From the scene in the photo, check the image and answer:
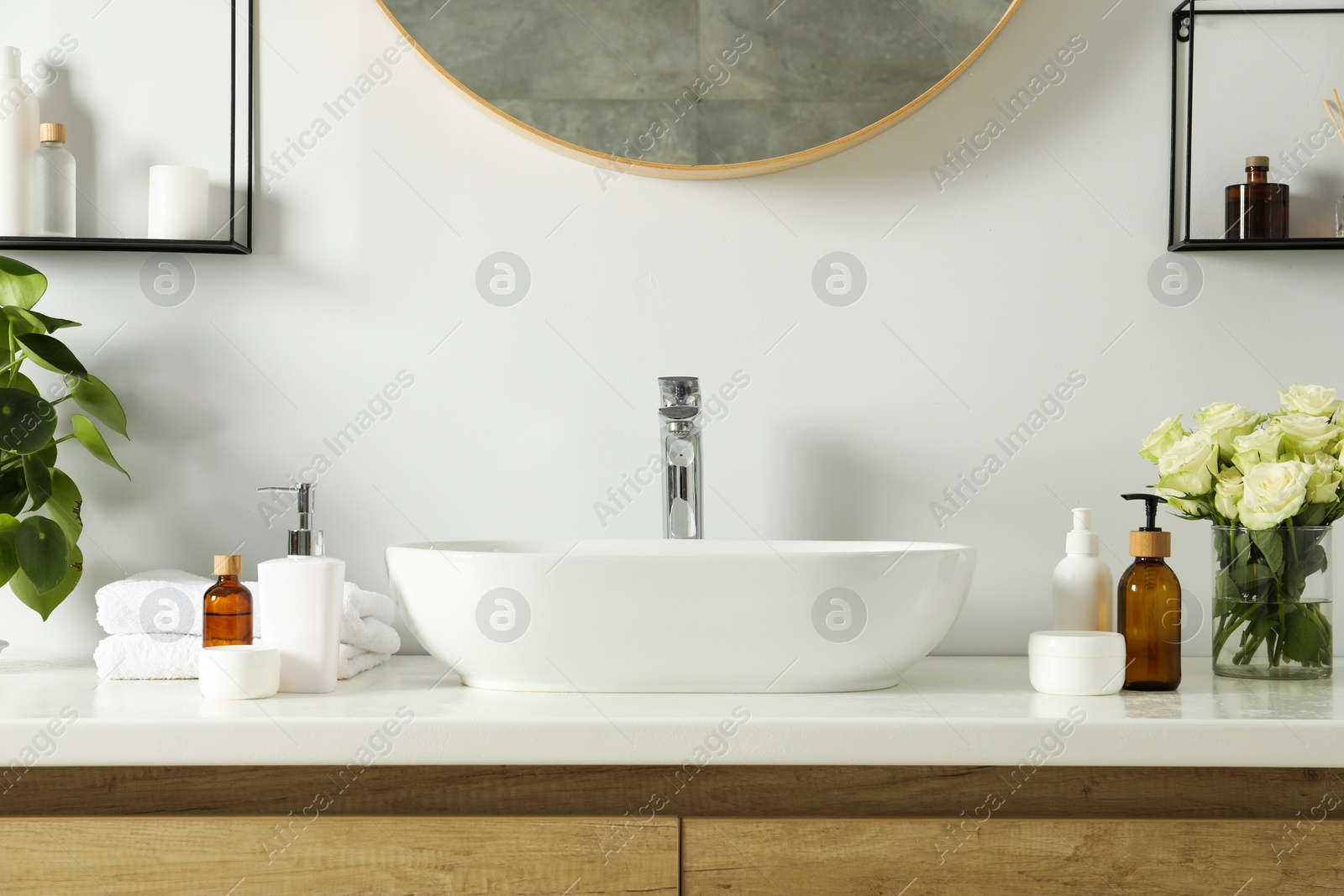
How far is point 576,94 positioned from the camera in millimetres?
1203

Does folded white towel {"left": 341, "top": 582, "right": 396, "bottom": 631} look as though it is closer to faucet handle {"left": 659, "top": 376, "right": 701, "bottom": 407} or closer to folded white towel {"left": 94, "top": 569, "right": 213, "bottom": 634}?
folded white towel {"left": 94, "top": 569, "right": 213, "bottom": 634}

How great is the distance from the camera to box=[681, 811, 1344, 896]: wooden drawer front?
29.0 inches

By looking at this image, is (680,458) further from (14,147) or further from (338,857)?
(14,147)

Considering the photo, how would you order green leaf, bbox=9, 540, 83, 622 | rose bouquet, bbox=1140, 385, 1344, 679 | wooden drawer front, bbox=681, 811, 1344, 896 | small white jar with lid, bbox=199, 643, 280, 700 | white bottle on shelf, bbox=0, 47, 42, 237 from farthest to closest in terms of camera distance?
white bottle on shelf, bbox=0, 47, 42, 237 → green leaf, bbox=9, 540, 83, 622 → rose bouquet, bbox=1140, 385, 1344, 679 → small white jar with lid, bbox=199, 643, 280, 700 → wooden drawer front, bbox=681, 811, 1344, 896

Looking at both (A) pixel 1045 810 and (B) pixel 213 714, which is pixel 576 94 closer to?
(B) pixel 213 714

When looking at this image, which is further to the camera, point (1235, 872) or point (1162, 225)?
point (1162, 225)

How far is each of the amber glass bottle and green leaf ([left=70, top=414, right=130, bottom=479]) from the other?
0.28 metres

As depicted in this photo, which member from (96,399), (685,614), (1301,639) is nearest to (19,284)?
(96,399)

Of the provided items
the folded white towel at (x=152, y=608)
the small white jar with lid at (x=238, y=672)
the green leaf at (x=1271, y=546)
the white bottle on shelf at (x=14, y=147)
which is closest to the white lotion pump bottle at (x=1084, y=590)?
the green leaf at (x=1271, y=546)

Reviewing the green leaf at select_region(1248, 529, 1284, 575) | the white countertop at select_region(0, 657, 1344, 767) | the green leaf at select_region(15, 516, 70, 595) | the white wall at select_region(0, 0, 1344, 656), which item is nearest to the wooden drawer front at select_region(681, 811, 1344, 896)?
the white countertop at select_region(0, 657, 1344, 767)

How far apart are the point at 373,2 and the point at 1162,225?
984 mm

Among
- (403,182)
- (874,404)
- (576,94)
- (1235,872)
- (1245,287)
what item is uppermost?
(576,94)

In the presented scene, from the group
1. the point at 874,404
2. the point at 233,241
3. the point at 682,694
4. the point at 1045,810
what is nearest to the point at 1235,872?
the point at 1045,810

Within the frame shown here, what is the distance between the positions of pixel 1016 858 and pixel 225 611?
0.71 m
